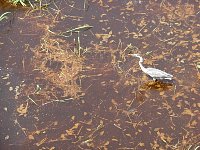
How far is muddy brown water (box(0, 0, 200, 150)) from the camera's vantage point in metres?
3.40

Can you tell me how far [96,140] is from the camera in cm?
336

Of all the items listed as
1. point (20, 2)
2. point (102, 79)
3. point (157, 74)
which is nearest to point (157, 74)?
point (157, 74)

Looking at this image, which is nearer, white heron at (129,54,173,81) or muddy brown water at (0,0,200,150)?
muddy brown water at (0,0,200,150)

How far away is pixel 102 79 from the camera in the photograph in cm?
378

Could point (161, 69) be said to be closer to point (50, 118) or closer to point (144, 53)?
point (144, 53)

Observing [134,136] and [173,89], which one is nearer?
[134,136]

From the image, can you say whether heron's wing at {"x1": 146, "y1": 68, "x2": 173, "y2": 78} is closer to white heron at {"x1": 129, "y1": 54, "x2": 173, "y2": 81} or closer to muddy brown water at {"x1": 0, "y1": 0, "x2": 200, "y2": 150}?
white heron at {"x1": 129, "y1": 54, "x2": 173, "y2": 81}

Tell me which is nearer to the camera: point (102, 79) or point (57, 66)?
point (102, 79)

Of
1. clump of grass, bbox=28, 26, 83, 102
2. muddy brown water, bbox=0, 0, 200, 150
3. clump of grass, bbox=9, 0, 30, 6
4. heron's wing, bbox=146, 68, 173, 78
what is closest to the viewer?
muddy brown water, bbox=0, 0, 200, 150

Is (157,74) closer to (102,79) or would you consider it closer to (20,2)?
(102,79)

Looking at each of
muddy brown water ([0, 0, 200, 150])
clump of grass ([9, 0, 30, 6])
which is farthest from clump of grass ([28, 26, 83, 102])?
clump of grass ([9, 0, 30, 6])

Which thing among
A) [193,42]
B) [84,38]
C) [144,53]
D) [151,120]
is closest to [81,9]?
[84,38]

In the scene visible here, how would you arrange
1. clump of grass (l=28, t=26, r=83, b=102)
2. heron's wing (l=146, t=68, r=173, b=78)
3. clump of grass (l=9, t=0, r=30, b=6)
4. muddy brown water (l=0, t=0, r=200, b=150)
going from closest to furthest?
1. muddy brown water (l=0, t=0, r=200, b=150)
2. heron's wing (l=146, t=68, r=173, b=78)
3. clump of grass (l=28, t=26, r=83, b=102)
4. clump of grass (l=9, t=0, r=30, b=6)

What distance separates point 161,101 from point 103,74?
58 centimetres
